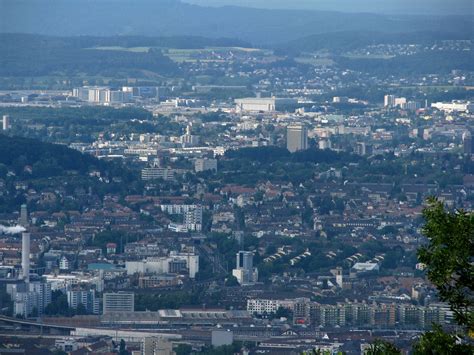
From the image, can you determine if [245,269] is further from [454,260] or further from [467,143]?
[454,260]

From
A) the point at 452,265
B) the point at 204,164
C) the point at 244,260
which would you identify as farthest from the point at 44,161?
the point at 452,265

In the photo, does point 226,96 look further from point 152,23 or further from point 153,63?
point 152,23

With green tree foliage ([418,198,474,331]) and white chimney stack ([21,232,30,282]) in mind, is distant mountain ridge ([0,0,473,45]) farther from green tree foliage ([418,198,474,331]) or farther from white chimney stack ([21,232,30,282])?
green tree foliage ([418,198,474,331])

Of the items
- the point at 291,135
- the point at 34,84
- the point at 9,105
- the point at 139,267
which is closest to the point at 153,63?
the point at 34,84

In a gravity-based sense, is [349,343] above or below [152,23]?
above

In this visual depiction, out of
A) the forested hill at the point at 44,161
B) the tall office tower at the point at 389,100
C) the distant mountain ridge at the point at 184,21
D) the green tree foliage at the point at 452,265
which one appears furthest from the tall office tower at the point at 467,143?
the green tree foliage at the point at 452,265

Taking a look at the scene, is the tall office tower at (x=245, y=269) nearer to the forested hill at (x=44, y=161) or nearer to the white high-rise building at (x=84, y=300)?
the white high-rise building at (x=84, y=300)
